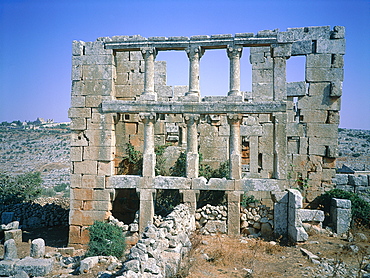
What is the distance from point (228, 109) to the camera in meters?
11.6

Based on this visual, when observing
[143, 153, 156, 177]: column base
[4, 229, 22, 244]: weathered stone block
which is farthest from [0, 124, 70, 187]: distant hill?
[143, 153, 156, 177]: column base

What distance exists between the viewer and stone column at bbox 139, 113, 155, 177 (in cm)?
1192

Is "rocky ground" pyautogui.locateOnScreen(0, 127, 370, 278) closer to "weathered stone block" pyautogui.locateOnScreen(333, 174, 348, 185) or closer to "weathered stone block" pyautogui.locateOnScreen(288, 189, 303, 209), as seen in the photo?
"weathered stone block" pyautogui.locateOnScreen(288, 189, 303, 209)

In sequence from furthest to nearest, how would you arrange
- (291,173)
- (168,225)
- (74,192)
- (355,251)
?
(291,173)
(74,192)
(355,251)
(168,225)

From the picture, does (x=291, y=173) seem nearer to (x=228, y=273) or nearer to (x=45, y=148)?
(x=228, y=273)

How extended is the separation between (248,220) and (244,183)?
4.39 ft

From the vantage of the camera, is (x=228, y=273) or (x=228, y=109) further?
(x=228, y=109)

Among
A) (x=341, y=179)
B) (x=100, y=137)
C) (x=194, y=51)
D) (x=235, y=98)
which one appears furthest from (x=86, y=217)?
(x=341, y=179)

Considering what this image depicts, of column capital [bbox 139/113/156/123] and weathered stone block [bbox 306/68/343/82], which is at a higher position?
weathered stone block [bbox 306/68/343/82]

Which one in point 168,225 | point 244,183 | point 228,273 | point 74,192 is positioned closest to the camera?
point 228,273

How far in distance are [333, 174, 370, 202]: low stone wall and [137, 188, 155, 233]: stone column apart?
791cm

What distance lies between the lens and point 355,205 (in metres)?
12.8

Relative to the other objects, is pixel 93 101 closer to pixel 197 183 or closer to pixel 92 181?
pixel 92 181

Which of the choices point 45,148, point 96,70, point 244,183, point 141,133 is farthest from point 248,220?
point 45,148
